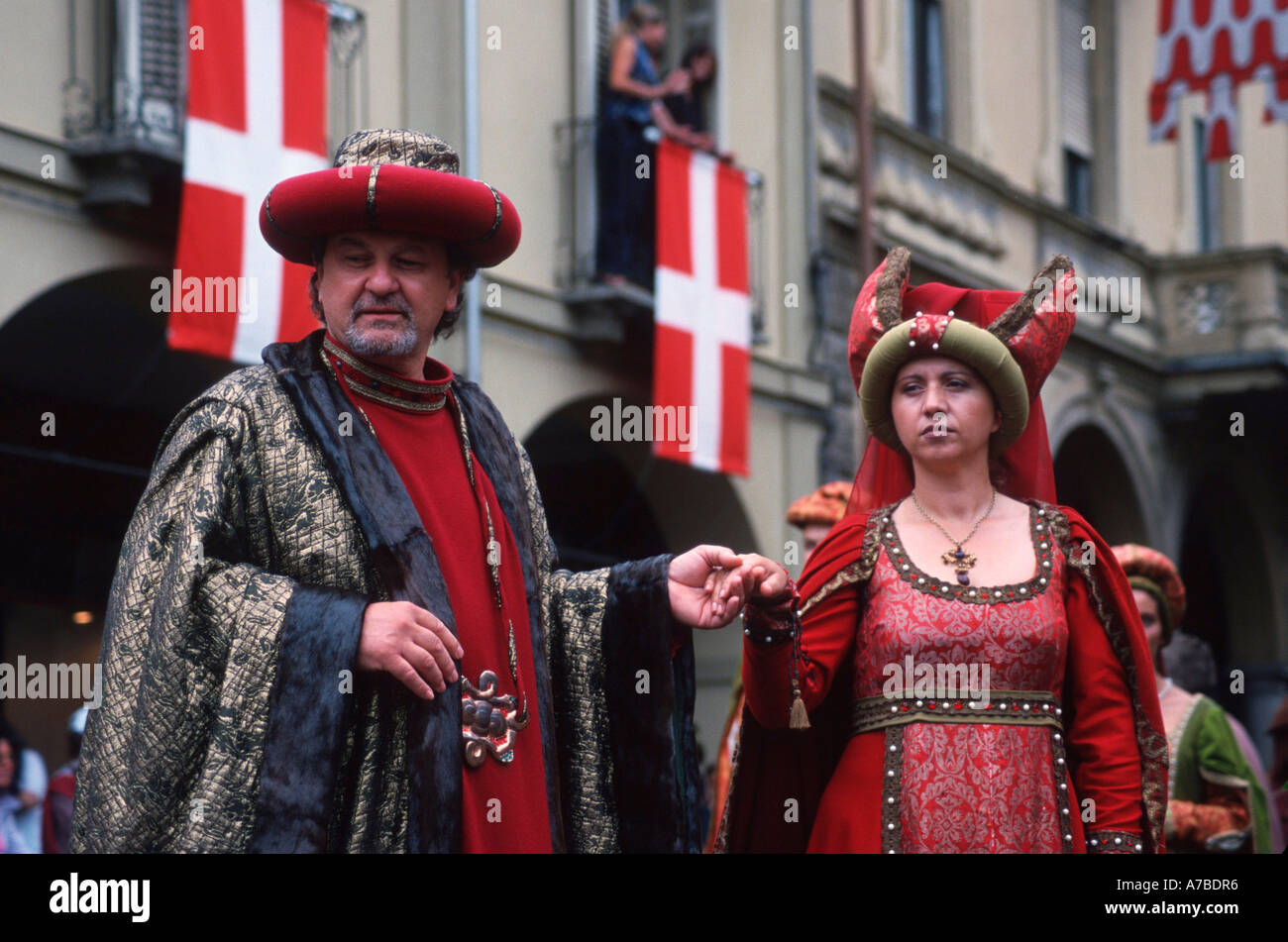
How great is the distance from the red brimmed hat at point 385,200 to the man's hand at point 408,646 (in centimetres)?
67

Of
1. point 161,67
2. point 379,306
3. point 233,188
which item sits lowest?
point 379,306

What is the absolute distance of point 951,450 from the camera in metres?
3.63

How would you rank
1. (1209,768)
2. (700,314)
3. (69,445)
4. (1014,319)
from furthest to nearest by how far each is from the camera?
(700,314), (69,445), (1209,768), (1014,319)

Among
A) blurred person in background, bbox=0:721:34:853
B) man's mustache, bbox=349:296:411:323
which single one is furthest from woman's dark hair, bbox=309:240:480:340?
blurred person in background, bbox=0:721:34:853

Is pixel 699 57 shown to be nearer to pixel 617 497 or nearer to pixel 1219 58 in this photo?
pixel 617 497

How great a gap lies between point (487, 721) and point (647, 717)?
0.33m

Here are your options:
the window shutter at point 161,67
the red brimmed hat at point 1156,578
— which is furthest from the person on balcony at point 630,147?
the red brimmed hat at point 1156,578

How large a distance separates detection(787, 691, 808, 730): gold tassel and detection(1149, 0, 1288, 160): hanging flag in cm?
933

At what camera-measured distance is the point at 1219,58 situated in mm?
12414

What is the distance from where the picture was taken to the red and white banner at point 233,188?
823 centimetres

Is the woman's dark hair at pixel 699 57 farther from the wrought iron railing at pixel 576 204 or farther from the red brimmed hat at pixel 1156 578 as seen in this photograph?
the red brimmed hat at pixel 1156 578

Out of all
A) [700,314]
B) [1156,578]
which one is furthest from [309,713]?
[700,314]

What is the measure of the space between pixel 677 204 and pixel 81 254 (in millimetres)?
4098
